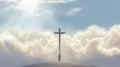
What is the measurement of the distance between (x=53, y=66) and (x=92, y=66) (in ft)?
46.3

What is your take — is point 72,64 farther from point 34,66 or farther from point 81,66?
point 34,66

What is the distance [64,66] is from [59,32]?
1828 centimetres

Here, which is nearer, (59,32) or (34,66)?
(34,66)

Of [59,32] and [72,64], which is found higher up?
[59,32]

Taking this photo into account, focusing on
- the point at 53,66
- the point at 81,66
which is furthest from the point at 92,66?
the point at 53,66

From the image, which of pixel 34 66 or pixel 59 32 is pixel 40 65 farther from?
pixel 59 32

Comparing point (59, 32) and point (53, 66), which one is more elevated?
point (59, 32)

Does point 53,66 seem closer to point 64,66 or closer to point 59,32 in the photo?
point 64,66

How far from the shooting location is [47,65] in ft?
359

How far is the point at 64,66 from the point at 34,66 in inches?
384

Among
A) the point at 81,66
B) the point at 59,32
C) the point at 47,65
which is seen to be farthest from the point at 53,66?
the point at 59,32

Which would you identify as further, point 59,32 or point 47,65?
point 59,32

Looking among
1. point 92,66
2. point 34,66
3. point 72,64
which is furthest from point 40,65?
point 92,66

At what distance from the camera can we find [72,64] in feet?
367
